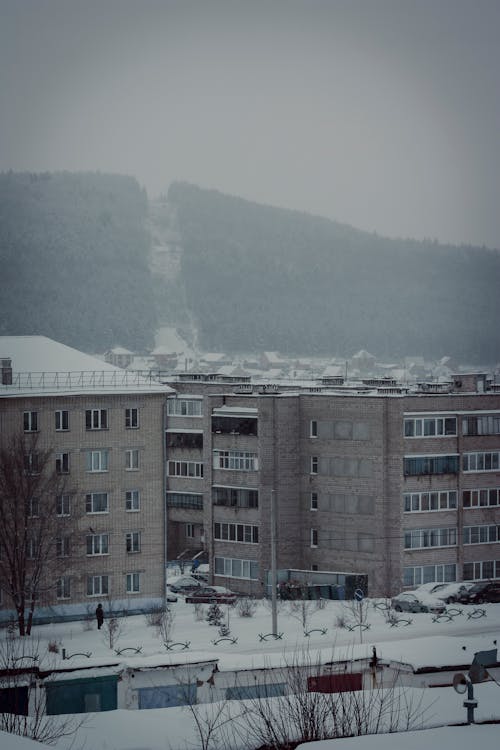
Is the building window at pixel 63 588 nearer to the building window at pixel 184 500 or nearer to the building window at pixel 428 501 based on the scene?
the building window at pixel 428 501

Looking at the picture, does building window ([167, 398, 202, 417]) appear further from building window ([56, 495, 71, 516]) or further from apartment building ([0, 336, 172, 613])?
building window ([56, 495, 71, 516])

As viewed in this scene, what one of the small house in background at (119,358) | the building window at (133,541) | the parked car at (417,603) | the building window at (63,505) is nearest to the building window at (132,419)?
the building window at (63,505)

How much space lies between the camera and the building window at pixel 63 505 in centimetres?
2933

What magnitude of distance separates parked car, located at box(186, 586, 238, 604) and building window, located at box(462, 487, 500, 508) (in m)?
6.82

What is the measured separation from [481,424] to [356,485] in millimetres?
3854

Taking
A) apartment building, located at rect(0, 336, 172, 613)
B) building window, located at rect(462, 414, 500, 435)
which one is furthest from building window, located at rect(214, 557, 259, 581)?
building window, located at rect(462, 414, 500, 435)

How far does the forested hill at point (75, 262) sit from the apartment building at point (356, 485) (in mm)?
77250

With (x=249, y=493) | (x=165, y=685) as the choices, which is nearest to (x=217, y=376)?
(x=249, y=493)

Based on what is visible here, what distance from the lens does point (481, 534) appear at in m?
33.8

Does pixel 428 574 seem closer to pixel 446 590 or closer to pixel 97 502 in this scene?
pixel 446 590

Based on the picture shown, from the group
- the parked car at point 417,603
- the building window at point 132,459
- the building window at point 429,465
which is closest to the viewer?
the parked car at point 417,603

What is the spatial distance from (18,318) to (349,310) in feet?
145

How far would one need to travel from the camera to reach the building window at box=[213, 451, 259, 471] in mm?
34125

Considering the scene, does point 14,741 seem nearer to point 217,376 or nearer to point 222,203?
point 217,376
